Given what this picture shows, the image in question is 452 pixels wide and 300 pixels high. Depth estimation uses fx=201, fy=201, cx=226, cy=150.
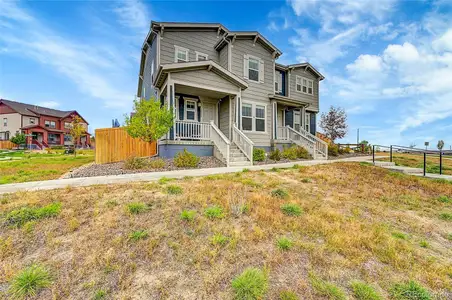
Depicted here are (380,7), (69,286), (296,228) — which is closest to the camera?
(69,286)

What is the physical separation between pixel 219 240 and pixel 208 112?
35.7ft

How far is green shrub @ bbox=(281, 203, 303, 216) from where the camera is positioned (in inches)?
149

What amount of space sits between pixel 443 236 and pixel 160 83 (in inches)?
458

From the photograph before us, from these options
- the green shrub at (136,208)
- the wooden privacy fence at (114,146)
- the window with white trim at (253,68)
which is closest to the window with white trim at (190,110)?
the wooden privacy fence at (114,146)

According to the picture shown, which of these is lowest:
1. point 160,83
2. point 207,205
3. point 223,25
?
point 207,205

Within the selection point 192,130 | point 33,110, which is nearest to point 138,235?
point 192,130

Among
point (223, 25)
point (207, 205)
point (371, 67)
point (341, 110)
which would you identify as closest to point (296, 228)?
point (207, 205)

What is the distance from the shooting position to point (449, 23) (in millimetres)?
8867

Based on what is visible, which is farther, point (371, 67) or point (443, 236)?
point (371, 67)

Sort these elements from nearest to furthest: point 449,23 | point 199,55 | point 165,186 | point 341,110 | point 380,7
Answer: point 165,186
point 449,23
point 380,7
point 199,55
point 341,110

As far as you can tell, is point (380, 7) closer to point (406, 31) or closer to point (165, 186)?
point (406, 31)

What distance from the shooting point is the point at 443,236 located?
135 inches

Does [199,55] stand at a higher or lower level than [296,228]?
higher

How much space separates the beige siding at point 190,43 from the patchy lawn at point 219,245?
388 inches
